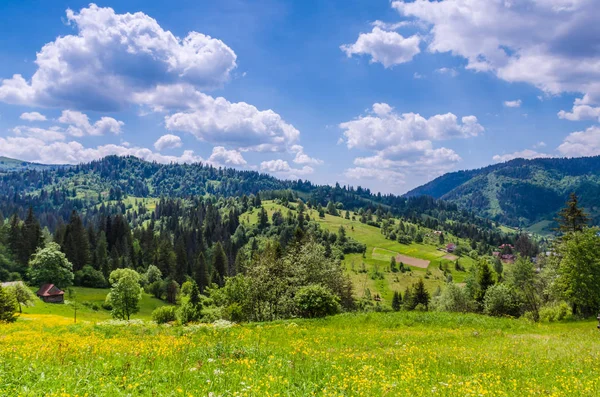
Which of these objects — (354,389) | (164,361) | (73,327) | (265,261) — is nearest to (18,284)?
(265,261)

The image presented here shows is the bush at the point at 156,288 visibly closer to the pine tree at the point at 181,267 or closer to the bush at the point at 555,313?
the pine tree at the point at 181,267

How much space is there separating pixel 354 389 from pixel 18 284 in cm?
8108

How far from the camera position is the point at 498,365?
1409 centimetres

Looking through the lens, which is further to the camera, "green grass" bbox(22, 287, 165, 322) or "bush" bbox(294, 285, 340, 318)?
"green grass" bbox(22, 287, 165, 322)

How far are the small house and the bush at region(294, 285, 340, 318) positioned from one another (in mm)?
81164

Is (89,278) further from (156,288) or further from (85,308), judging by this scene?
(85,308)

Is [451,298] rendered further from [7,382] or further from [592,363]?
[7,382]

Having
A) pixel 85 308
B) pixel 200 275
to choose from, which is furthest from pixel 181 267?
pixel 85 308

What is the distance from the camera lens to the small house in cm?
8694

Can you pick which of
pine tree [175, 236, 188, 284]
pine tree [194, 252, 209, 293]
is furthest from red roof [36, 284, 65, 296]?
pine tree [194, 252, 209, 293]

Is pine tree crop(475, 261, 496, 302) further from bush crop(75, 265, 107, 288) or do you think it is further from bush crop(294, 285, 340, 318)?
bush crop(75, 265, 107, 288)

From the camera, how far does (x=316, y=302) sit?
36062 mm

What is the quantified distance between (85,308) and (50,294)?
10.3 metres

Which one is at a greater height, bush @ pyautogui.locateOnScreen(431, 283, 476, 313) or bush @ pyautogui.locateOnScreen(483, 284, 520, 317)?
bush @ pyautogui.locateOnScreen(483, 284, 520, 317)
